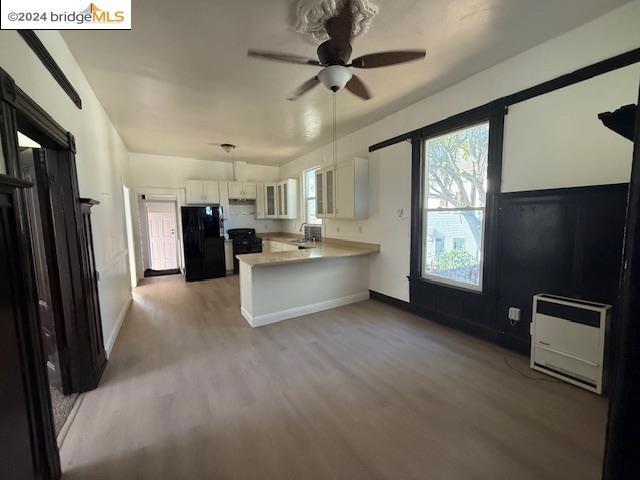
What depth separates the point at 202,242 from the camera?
5574 millimetres

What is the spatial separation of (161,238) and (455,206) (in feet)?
20.6

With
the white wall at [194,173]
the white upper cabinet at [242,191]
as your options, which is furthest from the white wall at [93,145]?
the white upper cabinet at [242,191]

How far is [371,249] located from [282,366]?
7.48 feet

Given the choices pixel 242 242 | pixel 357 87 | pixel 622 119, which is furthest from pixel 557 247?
pixel 242 242

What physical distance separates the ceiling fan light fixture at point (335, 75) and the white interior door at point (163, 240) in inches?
222

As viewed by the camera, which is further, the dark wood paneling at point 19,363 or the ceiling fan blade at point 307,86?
the ceiling fan blade at point 307,86

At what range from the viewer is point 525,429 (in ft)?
5.41

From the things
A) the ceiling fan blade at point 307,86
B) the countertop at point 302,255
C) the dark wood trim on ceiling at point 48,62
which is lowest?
the countertop at point 302,255

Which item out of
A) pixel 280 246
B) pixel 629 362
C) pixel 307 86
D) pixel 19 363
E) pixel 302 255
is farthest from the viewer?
pixel 280 246

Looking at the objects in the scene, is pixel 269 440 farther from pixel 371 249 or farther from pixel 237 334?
pixel 371 249

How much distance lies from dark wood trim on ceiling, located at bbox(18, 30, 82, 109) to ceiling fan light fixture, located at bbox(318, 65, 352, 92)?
5.64 ft

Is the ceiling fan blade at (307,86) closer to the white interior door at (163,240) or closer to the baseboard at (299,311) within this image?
the baseboard at (299,311)

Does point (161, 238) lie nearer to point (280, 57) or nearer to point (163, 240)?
point (163, 240)

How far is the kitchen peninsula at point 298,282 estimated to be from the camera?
3.26 metres
